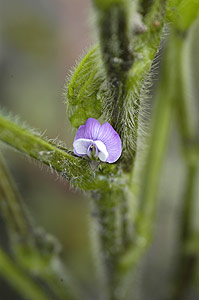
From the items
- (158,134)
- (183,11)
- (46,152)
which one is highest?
(158,134)

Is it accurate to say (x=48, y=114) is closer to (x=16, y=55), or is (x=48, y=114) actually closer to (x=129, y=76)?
(x=16, y=55)

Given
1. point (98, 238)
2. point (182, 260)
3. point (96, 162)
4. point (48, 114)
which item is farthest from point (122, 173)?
point (48, 114)

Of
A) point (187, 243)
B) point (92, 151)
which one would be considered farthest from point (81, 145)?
point (187, 243)

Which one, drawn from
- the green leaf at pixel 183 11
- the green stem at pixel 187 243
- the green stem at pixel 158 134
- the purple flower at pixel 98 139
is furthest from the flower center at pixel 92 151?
the green stem at pixel 187 243

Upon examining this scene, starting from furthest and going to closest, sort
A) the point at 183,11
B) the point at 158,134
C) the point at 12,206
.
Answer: the point at 158,134
the point at 12,206
the point at 183,11

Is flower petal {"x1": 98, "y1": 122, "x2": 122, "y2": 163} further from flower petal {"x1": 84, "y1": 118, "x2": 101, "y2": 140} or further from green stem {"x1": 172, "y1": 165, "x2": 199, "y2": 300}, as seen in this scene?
green stem {"x1": 172, "y1": 165, "x2": 199, "y2": 300}

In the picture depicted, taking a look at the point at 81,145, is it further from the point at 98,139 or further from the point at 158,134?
the point at 158,134

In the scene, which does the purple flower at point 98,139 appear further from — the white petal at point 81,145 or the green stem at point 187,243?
the green stem at point 187,243
